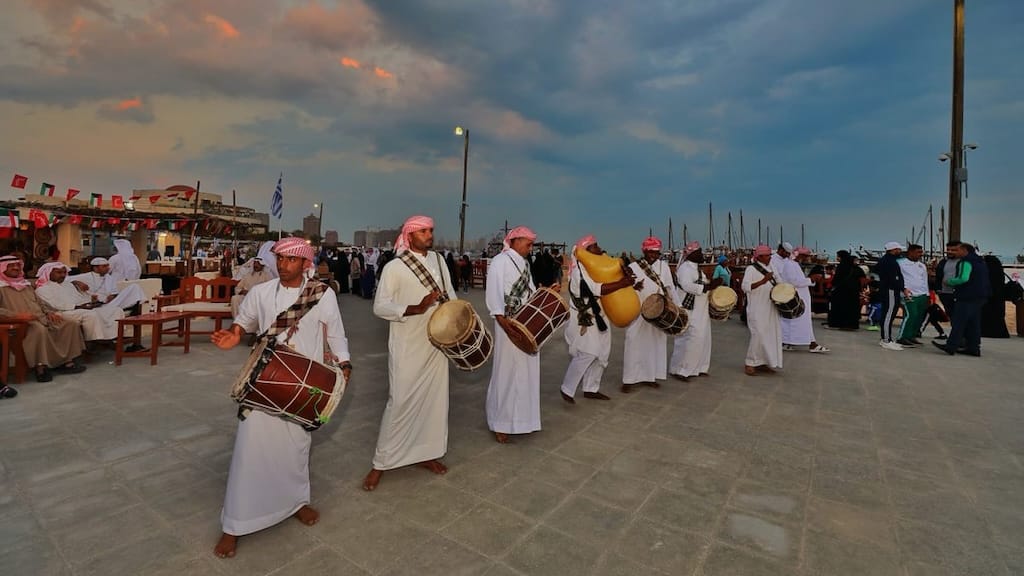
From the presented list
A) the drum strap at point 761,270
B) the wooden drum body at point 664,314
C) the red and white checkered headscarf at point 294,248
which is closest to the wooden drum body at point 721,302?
the drum strap at point 761,270

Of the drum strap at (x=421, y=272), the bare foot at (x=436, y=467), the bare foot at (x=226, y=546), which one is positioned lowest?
the bare foot at (x=226, y=546)

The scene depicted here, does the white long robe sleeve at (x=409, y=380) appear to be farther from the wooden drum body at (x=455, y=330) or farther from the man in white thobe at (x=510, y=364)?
the man in white thobe at (x=510, y=364)

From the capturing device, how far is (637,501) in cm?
287

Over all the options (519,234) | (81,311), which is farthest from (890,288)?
(81,311)

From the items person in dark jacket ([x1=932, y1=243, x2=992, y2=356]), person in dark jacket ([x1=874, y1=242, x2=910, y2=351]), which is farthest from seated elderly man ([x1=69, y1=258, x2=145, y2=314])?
person in dark jacket ([x1=932, y1=243, x2=992, y2=356])

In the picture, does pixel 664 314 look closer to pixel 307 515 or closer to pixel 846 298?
pixel 307 515

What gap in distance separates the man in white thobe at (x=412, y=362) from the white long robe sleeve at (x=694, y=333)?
3776mm

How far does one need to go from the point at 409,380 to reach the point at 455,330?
46 cm

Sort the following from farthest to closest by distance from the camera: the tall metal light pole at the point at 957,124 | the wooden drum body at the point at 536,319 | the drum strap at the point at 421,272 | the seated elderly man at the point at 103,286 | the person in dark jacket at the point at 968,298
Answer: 1. the tall metal light pole at the point at 957,124
2. the person in dark jacket at the point at 968,298
3. the seated elderly man at the point at 103,286
4. the wooden drum body at the point at 536,319
5. the drum strap at the point at 421,272

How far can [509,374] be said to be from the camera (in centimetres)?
389

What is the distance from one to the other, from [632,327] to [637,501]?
279 cm

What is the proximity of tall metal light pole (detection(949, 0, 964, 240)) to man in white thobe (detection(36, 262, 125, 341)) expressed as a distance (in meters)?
14.8

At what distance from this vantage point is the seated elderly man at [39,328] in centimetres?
521

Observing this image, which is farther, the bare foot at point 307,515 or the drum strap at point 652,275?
the drum strap at point 652,275
